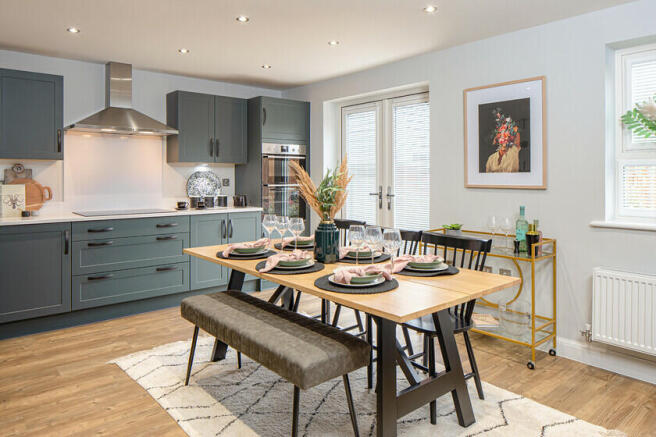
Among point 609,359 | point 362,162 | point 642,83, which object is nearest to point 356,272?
point 609,359

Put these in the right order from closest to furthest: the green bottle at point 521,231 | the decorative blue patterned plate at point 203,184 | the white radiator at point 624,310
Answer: the white radiator at point 624,310, the green bottle at point 521,231, the decorative blue patterned plate at point 203,184

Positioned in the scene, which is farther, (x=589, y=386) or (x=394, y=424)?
(x=589, y=386)

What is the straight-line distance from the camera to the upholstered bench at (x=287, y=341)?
188 centimetres

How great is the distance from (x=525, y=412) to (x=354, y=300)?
52.4 inches

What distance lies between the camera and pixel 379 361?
191 centimetres

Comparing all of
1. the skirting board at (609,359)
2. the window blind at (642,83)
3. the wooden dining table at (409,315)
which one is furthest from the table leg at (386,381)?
the window blind at (642,83)

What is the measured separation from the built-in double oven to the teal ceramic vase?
8.94 feet

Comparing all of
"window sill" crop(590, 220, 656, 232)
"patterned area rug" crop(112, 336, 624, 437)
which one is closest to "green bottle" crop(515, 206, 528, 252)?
"window sill" crop(590, 220, 656, 232)

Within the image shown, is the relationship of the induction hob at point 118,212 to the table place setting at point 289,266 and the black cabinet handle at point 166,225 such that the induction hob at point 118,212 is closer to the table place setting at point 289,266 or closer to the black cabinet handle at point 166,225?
the black cabinet handle at point 166,225

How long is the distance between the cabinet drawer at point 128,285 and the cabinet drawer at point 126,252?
2.3 inches

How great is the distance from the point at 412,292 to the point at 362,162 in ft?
10.9

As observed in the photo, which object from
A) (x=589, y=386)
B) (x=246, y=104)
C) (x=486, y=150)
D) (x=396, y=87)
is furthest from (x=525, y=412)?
(x=246, y=104)

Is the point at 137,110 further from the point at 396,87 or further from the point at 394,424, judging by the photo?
the point at 394,424

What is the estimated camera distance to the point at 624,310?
2.86 metres
